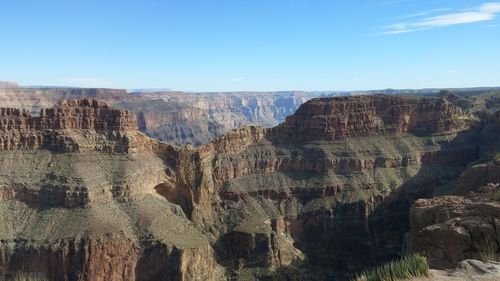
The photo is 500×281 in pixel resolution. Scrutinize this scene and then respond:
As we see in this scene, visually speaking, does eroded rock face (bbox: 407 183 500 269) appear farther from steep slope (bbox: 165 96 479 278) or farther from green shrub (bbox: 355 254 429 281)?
steep slope (bbox: 165 96 479 278)

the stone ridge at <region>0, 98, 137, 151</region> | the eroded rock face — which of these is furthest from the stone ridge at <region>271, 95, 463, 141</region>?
the eroded rock face

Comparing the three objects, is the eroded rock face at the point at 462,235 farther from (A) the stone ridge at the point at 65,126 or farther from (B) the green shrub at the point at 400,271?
(A) the stone ridge at the point at 65,126

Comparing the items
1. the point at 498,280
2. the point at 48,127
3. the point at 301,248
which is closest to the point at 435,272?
the point at 498,280

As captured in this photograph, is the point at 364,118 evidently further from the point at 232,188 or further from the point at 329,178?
the point at 232,188

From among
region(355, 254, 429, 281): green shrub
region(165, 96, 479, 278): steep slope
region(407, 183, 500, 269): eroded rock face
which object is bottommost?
region(165, 96, 479, 278): steep slope

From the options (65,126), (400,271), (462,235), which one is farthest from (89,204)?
(400,271)

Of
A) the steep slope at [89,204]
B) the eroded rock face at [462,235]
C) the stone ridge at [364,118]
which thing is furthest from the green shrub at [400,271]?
the stone ridge at [364,118]

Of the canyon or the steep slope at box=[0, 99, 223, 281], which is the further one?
the canyon
